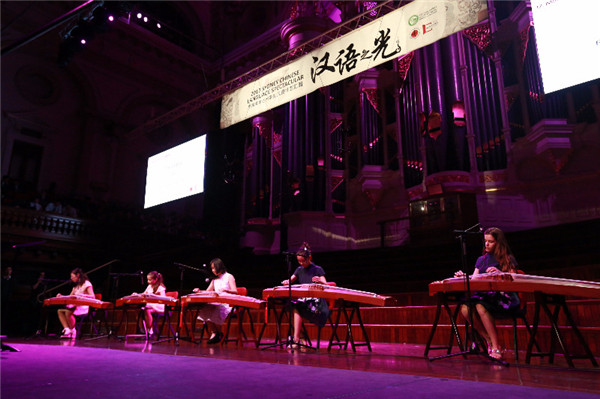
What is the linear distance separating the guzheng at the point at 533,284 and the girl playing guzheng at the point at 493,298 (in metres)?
0.20

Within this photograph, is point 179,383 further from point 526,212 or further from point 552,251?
point 526,212

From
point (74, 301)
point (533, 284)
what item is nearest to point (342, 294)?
point (533, 284)

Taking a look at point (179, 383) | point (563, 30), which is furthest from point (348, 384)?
point (563, 30)

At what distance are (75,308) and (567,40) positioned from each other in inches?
325

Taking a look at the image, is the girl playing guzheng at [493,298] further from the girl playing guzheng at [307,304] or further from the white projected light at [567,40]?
the white projected light at [567,40]

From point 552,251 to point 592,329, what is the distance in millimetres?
2769

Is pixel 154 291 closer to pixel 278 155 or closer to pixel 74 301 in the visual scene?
pixel 74 301

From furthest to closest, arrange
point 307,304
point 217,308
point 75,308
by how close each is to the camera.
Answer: point 75,308 < point 217,308 < point 307,304

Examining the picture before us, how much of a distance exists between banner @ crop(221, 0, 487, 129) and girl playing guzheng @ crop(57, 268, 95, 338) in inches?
132

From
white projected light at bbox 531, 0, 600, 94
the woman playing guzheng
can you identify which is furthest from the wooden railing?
white projected light at bbox 531, 0, 600, 94

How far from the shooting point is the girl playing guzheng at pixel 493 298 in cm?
345

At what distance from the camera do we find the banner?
527cm

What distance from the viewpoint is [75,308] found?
7.19 meters

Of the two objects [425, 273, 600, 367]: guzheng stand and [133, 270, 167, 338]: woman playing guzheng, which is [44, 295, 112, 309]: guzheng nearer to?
[133, 270, 167, 338]: woman playing guzheng
